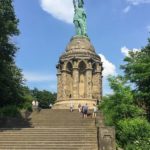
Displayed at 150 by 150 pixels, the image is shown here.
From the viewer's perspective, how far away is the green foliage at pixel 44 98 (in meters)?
73.5

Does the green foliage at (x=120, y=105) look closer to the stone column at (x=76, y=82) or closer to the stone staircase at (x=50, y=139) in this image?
the stone staircase at (x=50, y=139)

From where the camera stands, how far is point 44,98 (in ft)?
243

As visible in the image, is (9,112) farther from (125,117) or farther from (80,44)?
(80,44)

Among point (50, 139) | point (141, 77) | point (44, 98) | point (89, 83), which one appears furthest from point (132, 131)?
point (44, 98)

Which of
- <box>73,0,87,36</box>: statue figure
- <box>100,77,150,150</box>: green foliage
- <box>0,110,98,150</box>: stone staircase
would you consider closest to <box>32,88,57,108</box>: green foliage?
<box>73,0,87,36</box>: statue figure

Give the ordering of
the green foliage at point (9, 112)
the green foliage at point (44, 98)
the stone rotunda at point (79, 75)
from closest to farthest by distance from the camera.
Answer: the green foliage at point (9, 112) < the stone rotunda at point (79, 75) < the green foliage at point (44, 98)

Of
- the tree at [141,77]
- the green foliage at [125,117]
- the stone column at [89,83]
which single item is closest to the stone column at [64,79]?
the stone column at [89,83]

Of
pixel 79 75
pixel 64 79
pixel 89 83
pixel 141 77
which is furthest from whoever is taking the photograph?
pixel 79 75

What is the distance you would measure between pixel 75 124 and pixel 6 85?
6.03 m

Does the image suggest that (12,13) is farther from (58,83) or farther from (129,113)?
(58,83)

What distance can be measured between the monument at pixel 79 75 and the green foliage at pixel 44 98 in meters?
31.1

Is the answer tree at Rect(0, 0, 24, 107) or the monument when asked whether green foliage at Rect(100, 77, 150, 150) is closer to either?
tree at Rect(0, 0, 24, 107)

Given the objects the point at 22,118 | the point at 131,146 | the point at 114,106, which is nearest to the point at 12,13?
the point at 22,118

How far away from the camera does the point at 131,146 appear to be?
1864 centimetres
